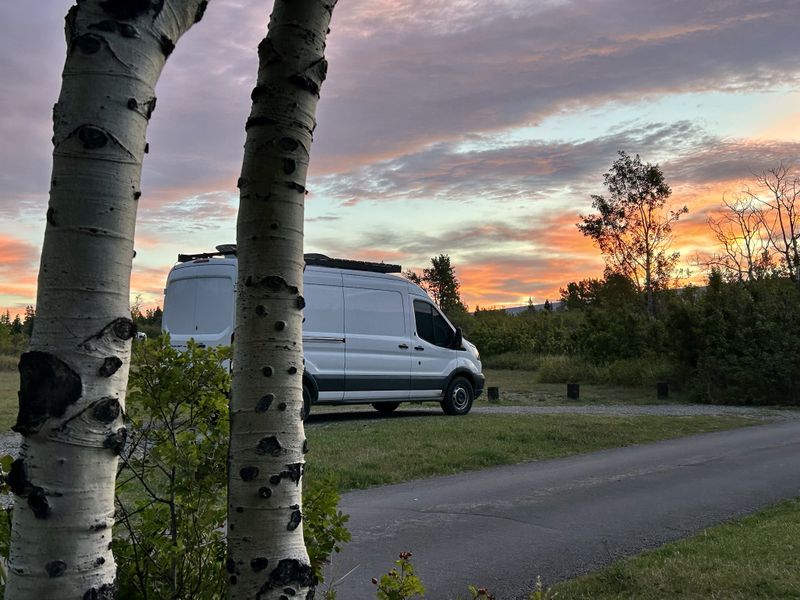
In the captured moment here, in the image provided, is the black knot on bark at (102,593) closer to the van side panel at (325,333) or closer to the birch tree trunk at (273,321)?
the birch tree trunk at (273,321)

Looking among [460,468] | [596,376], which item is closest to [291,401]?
[460,468]

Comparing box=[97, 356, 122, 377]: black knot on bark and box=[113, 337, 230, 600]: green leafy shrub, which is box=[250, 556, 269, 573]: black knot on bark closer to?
box=[113, 337, 230, 600]: green leafy shrub

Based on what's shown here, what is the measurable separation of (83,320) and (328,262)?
1157cm

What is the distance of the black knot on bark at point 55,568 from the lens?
1.62 metres

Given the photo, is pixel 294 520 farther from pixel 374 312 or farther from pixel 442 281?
pixel 442 281

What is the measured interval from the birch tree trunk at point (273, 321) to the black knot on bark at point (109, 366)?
2.06 feet

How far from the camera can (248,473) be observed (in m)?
2.26

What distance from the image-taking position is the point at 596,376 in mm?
26062

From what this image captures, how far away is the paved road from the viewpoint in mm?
4910

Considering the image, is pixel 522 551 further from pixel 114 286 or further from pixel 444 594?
pixel 114 286

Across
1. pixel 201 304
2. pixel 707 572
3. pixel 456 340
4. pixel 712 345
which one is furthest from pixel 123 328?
pixel 712 345

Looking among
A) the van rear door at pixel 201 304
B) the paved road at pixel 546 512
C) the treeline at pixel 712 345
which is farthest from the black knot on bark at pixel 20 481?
the treeline at pixel 712 345

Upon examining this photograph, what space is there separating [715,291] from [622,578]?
66.1 ft

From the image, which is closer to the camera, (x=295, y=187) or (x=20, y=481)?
(x=20, y=481)
